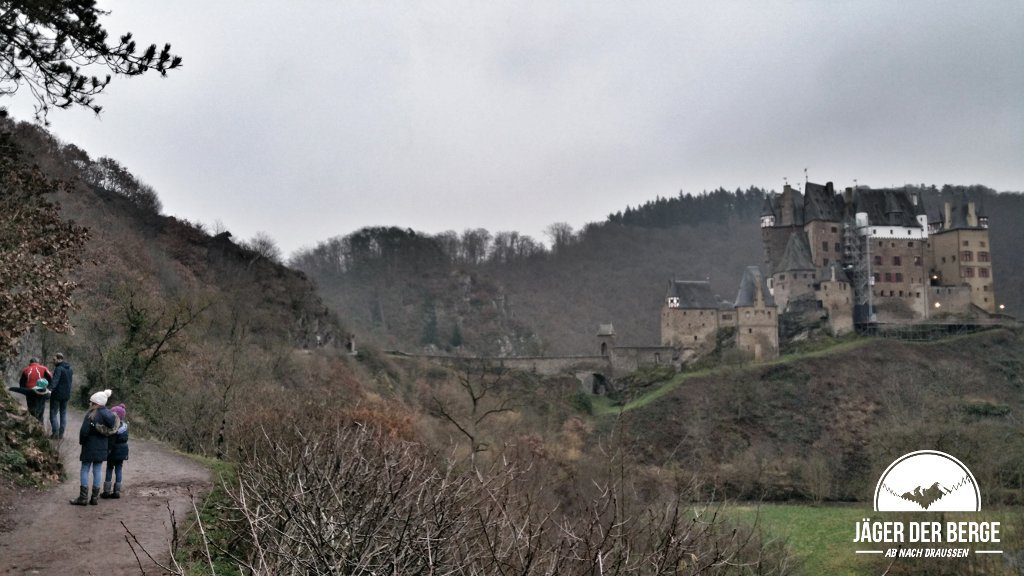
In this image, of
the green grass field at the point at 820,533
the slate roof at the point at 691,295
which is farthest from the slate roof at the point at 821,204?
the green grass field at the point at 820,533

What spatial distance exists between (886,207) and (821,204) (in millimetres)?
5042

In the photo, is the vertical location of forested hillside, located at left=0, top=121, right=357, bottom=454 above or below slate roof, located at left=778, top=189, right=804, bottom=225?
below

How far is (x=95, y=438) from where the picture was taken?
10375 millimetres

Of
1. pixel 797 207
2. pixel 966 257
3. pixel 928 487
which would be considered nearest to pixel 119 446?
pixel 928 487

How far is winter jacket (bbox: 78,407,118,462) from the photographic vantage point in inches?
408

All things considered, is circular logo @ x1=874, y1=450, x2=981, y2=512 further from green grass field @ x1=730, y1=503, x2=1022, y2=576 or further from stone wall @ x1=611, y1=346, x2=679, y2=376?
stone wall @ x1=611, y1=346, x2=679, y2=376

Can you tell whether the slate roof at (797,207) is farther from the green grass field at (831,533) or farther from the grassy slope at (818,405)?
the green grass field at (831,533)

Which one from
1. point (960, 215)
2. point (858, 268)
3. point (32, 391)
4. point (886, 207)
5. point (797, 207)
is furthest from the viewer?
point (797, 207)

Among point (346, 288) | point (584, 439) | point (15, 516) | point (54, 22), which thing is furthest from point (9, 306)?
point (346, 288)

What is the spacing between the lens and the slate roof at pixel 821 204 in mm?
68562

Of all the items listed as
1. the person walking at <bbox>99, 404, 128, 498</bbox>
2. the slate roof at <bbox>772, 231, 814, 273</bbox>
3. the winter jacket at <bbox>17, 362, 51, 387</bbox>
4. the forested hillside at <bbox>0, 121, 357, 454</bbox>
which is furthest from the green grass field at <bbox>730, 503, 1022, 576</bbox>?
the slate roof at <bbox>772, 231, 814, 273</bbox>

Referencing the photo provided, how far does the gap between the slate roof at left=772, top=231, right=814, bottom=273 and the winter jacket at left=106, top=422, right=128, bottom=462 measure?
61502mm

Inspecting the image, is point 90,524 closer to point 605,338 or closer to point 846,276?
point 846,276

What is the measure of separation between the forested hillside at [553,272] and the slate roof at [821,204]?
2538 cm
